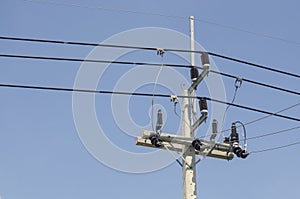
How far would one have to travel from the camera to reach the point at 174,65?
51.7 feet

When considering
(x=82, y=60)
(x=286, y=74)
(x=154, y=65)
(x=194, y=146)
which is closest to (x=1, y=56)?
(x=82, y=60)

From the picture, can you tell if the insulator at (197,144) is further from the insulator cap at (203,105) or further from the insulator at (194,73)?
the insulator at (194,73)

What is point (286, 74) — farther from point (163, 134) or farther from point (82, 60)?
point (82, 60)

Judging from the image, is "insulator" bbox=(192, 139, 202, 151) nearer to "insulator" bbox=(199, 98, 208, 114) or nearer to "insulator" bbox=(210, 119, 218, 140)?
"insulator" bbox=(210, 119, 218, 140)

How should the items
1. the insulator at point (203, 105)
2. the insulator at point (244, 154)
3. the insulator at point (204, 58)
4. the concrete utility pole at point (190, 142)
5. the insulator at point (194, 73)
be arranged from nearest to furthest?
the concrete utility pole at point (190, 142) < the insulator at point (203, 105) < the insulator at point (244, 154) < the insulator at point (204, 58) < the insulator at point (194, 73)

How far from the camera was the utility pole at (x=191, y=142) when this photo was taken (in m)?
15.0

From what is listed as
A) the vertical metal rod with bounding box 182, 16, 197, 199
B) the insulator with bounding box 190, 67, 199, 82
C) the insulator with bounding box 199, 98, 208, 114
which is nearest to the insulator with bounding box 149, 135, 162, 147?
the vertical metal rod with bounding box 182, 16, 197, 199

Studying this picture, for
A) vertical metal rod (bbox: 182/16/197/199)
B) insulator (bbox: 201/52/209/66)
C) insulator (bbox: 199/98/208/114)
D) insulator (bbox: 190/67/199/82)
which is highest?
insulator (bbox: 201/52/209/66)

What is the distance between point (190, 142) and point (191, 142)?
0.03 meters

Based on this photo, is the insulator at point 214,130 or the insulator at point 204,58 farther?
the insulator at point 204,58

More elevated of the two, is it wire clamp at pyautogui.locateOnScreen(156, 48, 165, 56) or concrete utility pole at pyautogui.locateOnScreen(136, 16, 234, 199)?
wire clamp at pyautogui.locateOnScreen(156, 48, 165, 56)

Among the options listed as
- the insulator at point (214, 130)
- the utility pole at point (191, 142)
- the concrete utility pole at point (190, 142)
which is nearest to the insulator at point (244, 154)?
the utility pole at point (191, 142)

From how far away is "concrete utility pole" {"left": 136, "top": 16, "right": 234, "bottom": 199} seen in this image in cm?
1495

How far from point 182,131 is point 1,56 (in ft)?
15.2
